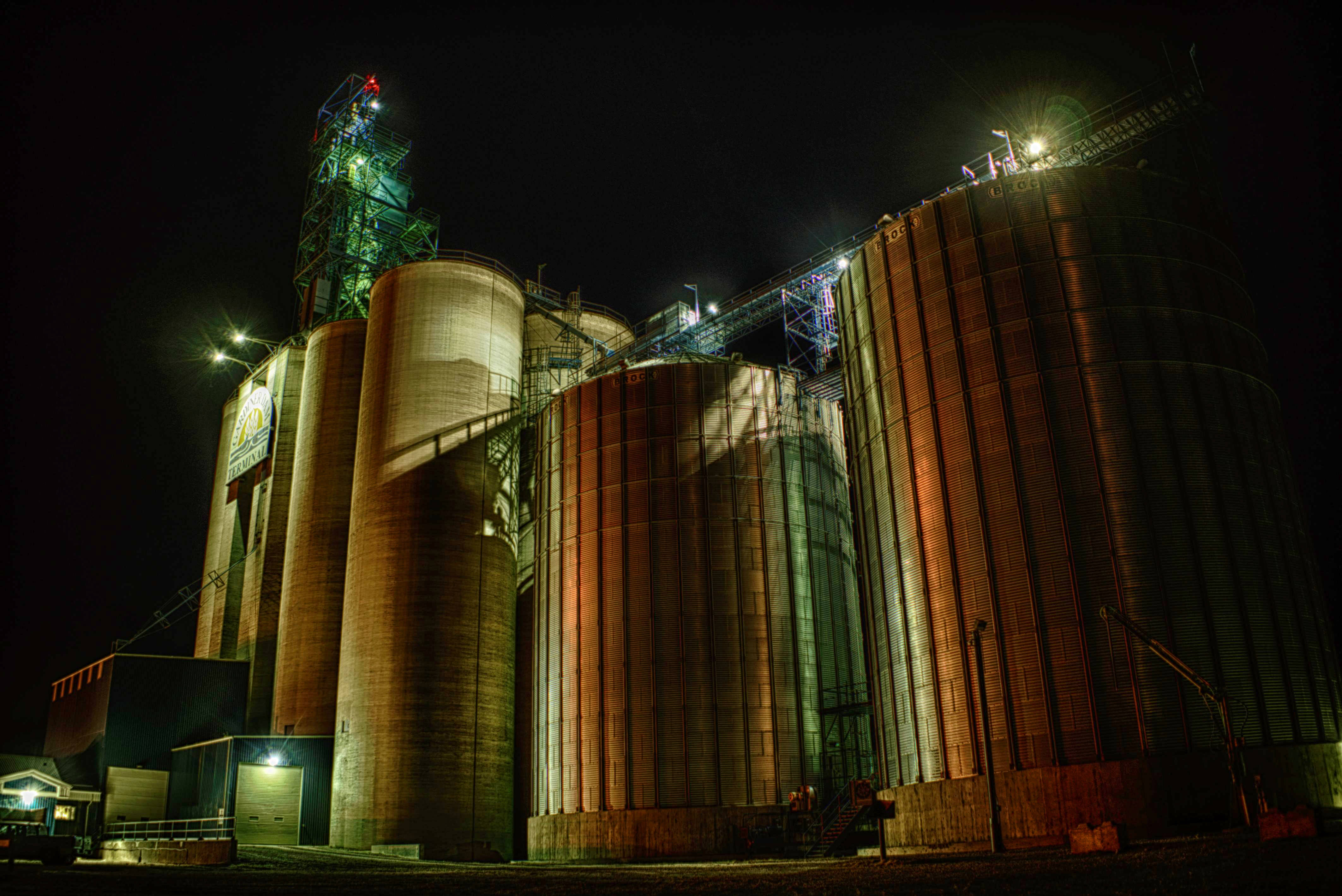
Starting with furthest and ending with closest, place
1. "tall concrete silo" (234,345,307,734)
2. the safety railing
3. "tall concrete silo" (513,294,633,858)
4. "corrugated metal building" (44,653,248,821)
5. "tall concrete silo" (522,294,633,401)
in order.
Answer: "tall concrete silo" (522,294,633,401)
"tall concrete silo" (234,345,307,734)
"corrugated metal building" (44,653,248,821)
"tall concrete silo" (513,294,633,858)
the safety railing

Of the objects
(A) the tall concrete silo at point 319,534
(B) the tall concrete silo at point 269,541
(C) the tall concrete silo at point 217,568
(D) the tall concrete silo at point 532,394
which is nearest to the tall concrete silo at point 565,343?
(D) the tall concrete silo at point 532,394

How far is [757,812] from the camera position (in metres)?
39.1

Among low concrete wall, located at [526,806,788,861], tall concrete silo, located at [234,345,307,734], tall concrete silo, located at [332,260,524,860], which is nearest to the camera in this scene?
low concrete wall, located at [526,806,788,861]

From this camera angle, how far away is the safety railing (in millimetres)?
44938

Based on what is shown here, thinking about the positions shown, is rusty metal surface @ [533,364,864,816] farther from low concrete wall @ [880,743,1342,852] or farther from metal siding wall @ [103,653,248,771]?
metal siding wall @ [103,653,248,771]

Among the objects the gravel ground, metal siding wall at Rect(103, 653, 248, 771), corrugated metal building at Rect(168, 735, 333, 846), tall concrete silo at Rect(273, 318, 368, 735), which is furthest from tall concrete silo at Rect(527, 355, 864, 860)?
metal siding wall at Rect(103, 653, 248, 771)

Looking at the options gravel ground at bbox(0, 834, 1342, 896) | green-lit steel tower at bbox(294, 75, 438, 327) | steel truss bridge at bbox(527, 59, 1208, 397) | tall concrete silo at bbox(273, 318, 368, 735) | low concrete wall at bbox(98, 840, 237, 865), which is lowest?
gravel ground at bbox(0, 834, 1342, 896)

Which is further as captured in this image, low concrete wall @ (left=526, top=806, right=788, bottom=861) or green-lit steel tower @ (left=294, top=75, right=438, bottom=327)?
green-lit steel tower @ (left=294, top=75, right=438, bottom=327)

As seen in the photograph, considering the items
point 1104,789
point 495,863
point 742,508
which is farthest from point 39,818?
point 1104,789

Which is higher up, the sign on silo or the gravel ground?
the sign on silo

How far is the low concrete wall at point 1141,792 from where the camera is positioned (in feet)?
87.9

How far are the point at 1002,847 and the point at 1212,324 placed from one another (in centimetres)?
1802

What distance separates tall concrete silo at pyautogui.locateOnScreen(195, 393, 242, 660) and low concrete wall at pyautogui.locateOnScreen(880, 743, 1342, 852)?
157 feet

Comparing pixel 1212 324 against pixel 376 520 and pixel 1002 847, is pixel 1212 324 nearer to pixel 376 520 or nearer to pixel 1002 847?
pixel 1002 847
